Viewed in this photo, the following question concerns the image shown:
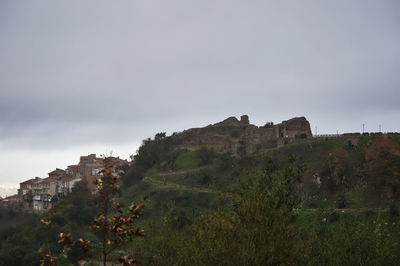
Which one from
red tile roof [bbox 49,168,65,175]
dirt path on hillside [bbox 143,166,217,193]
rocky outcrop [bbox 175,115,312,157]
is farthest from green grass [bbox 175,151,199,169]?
red tile roof [bbox 49,168,65,175]

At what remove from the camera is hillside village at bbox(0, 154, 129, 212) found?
240 feet

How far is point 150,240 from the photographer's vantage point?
17.4 m

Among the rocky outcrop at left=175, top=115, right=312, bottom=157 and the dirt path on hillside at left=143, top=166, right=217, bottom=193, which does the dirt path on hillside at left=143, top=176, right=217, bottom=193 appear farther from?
the rocky outcrop at left=175, top=115, right=312, bottom=157

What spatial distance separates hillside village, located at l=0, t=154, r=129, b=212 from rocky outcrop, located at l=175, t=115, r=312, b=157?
16.9 m

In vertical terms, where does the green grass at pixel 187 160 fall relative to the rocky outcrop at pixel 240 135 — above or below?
below

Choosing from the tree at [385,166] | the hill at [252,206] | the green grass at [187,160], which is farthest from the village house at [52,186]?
the tree at [385,166]

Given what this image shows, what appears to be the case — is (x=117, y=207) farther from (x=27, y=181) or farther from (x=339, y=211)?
(x=27, y=181)

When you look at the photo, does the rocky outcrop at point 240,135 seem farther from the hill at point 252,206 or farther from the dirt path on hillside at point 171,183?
the dirt path on hillside at point 171,183

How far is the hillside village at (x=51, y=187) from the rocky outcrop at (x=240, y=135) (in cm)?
1687

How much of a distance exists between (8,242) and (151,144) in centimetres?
4425

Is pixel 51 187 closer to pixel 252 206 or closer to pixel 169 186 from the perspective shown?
pixel 169 186

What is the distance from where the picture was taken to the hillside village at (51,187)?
73.0 m

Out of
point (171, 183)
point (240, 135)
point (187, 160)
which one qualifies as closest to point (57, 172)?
point (187, 160)

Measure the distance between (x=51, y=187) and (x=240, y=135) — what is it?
135 feet
